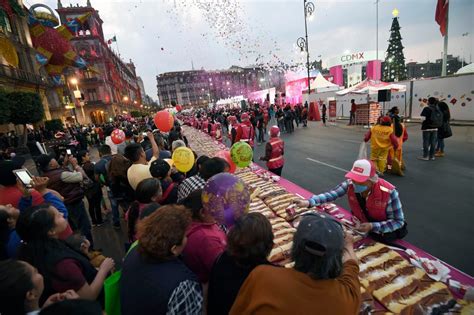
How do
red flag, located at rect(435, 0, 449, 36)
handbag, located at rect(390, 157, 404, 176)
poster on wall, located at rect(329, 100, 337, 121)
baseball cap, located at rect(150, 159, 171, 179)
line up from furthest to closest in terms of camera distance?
1. poster on wall, located at rect(329, 100, 337, 121)
2. red flag, located at rect(435, 0, 449, 36)
3. handbag, located at rect(390, 157, 404, 176)
4. baseball cap, located at rect(150, 159, 171, 179)

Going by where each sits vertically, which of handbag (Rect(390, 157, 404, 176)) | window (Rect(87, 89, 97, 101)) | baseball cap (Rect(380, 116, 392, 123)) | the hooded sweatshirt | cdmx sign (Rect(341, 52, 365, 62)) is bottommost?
handbag (Rect(390, 157, 404, 176))

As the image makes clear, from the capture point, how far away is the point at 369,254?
2477 millimetres

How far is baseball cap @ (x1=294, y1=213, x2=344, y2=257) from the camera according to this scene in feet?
4.11

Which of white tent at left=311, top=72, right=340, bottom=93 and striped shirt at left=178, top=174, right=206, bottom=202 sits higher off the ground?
white tent at left=311, top=72, right=340, bottom=93

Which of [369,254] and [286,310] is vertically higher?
[286,310]

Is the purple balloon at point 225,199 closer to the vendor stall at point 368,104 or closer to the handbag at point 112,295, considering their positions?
the handbag at point 112,295

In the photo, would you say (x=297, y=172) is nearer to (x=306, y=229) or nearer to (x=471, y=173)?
(x=471, y=173)

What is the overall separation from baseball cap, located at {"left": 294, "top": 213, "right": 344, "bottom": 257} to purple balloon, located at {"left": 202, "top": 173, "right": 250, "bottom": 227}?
2.29 ft

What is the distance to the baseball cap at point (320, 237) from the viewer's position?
4.11ft

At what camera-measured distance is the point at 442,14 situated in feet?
50.3

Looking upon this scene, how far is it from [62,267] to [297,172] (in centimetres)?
703

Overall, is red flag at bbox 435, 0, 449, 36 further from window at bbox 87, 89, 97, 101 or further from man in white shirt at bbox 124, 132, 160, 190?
window at bbox 87, 89, 97, 101

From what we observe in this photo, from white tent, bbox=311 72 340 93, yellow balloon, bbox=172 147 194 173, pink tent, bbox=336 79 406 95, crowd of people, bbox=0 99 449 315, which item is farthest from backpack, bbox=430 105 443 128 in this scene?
white tent, bbox=311 72 340 93

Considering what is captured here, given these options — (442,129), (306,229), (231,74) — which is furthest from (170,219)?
(231,74)
